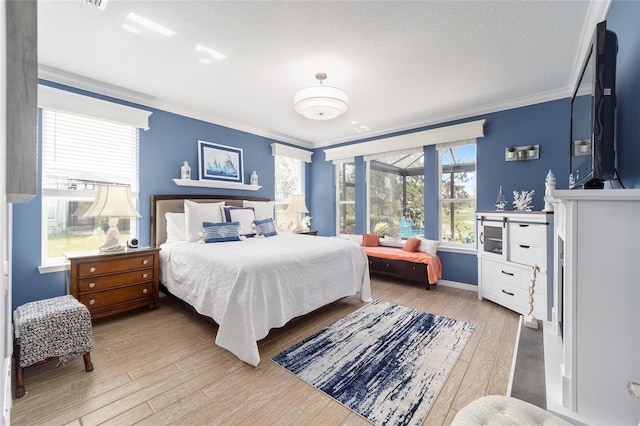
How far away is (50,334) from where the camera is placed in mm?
1822

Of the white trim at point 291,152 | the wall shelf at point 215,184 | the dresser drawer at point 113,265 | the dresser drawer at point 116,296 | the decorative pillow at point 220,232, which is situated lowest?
the dresser drawer at point 116,296

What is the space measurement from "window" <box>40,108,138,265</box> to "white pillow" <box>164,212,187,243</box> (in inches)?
21.3

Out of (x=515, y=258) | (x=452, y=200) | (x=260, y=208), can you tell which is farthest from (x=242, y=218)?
(x=515, y=258)

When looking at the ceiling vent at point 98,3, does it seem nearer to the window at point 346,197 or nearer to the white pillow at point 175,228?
the white pillow at point 175,228

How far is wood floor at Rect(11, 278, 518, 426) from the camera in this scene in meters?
1.56

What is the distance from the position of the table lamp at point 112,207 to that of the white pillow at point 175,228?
21.4 inches

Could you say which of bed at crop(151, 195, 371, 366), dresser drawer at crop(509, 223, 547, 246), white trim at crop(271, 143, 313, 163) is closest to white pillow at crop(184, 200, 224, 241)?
bed at crop(151, 195, 371, 366)

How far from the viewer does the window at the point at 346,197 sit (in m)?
5.43

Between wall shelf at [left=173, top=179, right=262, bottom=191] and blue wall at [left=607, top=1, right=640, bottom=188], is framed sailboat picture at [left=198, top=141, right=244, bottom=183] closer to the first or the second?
wall shelf at [left=173, top=179, right=262, bottom=191]

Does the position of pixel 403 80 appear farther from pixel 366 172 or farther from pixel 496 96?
pixel 366 172

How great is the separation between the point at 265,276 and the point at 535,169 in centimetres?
358

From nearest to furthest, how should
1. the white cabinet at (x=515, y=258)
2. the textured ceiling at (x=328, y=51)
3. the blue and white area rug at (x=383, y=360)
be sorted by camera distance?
the blue and white area rug at (x=383, y=360) → the textured ceiling at (x=328, y=51) → the white cabinet at (x=515, y=258)

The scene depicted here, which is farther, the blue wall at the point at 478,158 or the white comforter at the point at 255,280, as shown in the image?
the white comforter at the point at 255,280

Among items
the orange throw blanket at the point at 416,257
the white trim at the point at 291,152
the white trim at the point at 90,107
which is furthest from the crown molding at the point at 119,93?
the orange throw blanket at the point at 416,257
